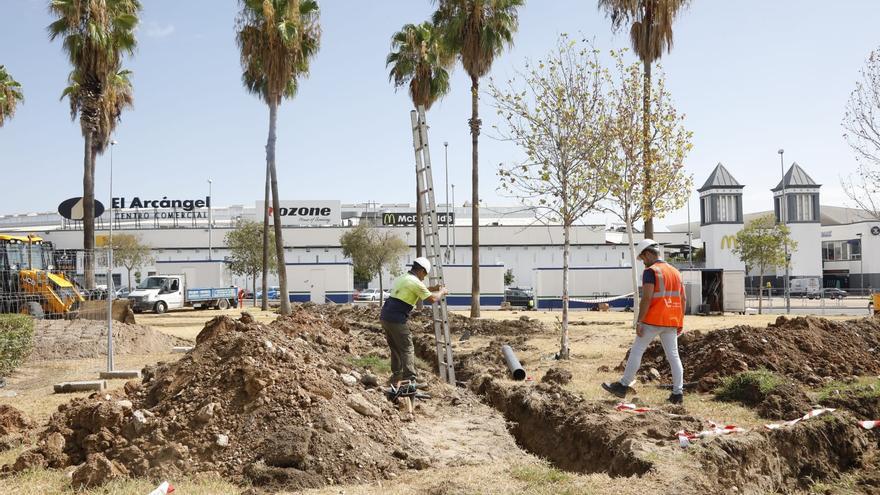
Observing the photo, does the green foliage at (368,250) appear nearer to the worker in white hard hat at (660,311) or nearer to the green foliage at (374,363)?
the green foliage at (374,363)

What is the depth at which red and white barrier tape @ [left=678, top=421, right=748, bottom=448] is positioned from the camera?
665 cm

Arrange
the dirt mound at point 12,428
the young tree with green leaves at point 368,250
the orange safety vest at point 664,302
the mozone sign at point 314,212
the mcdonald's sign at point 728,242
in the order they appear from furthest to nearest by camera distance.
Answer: the mozone sign at point 314,212, the mcdonald's sign at point 728,242, the young tree with green leaves at point 368,250, the orange safety vest at point 664,302, the dirt mound at point 12,428

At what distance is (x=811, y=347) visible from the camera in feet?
39.9

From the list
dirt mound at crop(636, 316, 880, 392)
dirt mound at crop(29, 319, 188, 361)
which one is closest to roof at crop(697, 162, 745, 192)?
dirt mound at crop(636, 316, 880, 392)

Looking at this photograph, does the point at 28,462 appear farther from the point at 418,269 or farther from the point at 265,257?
the point at 265,257

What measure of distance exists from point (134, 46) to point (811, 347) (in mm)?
23899

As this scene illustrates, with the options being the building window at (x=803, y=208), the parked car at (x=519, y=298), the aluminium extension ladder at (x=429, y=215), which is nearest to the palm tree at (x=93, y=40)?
the aluminium extension ladder at (x=429, y=215)

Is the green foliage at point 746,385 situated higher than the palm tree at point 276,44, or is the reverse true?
the palm tree at point 276,44

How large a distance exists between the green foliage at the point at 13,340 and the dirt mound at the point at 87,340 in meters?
3.04

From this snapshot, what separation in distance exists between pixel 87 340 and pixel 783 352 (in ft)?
48.0

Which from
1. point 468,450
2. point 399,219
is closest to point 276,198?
point 468,450

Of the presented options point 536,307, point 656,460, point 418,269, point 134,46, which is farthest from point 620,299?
point 656,460

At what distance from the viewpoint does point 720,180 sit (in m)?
63.6

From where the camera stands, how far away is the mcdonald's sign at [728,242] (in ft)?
205
